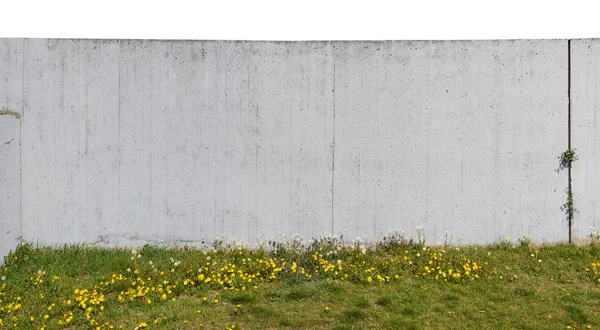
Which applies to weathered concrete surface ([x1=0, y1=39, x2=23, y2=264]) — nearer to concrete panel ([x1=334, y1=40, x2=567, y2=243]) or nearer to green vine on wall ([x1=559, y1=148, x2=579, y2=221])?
concrete panel ([x1=334, y1=40, x2=567, y2=243])

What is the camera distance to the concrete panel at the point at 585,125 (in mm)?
5867

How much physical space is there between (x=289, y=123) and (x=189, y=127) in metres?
1.31

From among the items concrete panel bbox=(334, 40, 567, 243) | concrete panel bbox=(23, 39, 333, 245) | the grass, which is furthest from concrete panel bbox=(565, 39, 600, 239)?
concrete panel bbox=(23, 39, 333, 245)

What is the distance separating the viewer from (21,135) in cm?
584

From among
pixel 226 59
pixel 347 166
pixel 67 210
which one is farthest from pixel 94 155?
pixel 347 166

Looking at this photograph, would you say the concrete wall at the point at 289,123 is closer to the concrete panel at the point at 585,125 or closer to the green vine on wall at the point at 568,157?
the concrete panel at the point at 585,125

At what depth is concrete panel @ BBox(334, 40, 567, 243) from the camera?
5.82 meters

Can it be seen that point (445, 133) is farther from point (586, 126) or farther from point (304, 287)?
point (304, 287)

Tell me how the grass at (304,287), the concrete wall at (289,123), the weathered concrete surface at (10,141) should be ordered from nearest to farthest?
the grass at (304,287) → the weathered concrete surface at (10,141) → the concrete wall at (289,123)

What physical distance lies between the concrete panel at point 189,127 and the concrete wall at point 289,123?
0.01 m

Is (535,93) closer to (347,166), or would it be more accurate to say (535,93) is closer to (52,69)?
(347,166)

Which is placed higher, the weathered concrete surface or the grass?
the weathered concrete surface

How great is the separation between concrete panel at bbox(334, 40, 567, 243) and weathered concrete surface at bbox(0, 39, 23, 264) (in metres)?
4.14

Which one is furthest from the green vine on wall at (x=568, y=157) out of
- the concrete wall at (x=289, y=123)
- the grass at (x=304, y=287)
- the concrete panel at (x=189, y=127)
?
the concrete panel at (x=189, y=127)
